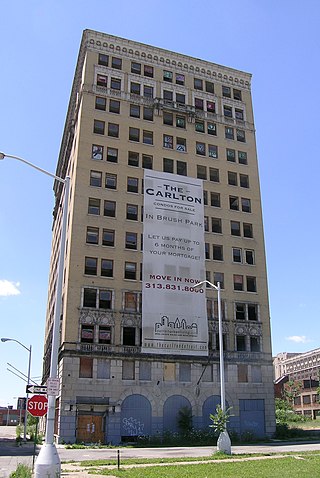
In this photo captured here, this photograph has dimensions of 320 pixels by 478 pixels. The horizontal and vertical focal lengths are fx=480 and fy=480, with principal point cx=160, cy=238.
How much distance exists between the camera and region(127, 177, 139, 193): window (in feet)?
178

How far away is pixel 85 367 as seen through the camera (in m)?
45.7

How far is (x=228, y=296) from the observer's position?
177ft

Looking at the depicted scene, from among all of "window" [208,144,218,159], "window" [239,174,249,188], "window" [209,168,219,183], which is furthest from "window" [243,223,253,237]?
"window" [208,144,218,159]

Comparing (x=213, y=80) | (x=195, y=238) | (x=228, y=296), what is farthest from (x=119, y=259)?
(x=213, y=80)

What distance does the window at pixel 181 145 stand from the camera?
58.7 m

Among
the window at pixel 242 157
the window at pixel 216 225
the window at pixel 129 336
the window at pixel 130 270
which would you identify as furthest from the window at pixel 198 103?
the window at pixel 129 336

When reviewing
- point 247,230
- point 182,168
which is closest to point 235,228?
point 247,230

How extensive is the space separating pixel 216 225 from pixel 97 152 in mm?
16237

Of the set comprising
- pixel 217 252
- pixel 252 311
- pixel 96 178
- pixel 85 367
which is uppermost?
pixel 96 178

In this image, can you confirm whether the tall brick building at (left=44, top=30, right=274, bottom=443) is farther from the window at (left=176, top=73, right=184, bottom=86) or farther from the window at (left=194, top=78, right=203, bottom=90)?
the window at (left=176, top=73, right=184, bottom=86)

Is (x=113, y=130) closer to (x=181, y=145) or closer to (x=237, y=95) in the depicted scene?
(x=181, y=145)

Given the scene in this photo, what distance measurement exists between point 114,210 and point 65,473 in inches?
1343

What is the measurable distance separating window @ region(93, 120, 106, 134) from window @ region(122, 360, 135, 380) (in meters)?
26.1

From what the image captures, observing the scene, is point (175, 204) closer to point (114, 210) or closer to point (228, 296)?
point (114, 210)
